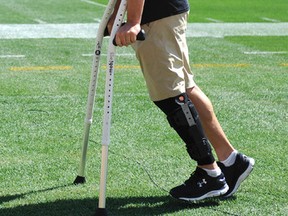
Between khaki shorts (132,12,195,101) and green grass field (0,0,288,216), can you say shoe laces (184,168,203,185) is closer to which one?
green grass field (0,0,288,216)

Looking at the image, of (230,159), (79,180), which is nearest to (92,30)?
(79,180)

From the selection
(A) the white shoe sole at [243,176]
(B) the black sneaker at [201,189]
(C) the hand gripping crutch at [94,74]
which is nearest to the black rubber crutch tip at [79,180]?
(C) the hand gripping crutch at [94,74]

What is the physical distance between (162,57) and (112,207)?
2.91ft

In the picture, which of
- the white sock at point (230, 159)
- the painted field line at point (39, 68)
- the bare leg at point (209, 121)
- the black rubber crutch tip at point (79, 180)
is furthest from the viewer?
the painted field line at point (39, 68)

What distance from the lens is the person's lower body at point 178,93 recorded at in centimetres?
495

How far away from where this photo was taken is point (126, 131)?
7023 mm

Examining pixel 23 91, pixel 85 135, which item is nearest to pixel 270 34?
pixel 23 91

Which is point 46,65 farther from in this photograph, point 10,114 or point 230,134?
point 230,134

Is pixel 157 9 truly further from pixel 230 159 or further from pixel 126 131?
pixel 126 131

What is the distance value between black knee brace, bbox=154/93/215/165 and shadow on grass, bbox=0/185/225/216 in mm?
326

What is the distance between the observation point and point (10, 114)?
7.64 meters

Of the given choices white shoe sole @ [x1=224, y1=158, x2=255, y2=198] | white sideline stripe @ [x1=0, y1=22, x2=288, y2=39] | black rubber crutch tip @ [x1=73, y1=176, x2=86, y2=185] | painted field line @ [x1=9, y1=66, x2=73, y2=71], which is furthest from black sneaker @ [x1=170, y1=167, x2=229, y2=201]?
white sideline stripe @ [x1=0, y1=22, x2=288, y2=39]

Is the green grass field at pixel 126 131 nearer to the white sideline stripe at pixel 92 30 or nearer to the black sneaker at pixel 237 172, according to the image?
the black sneaker at pixel 237 172

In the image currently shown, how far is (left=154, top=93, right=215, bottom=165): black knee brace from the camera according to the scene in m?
4.99
